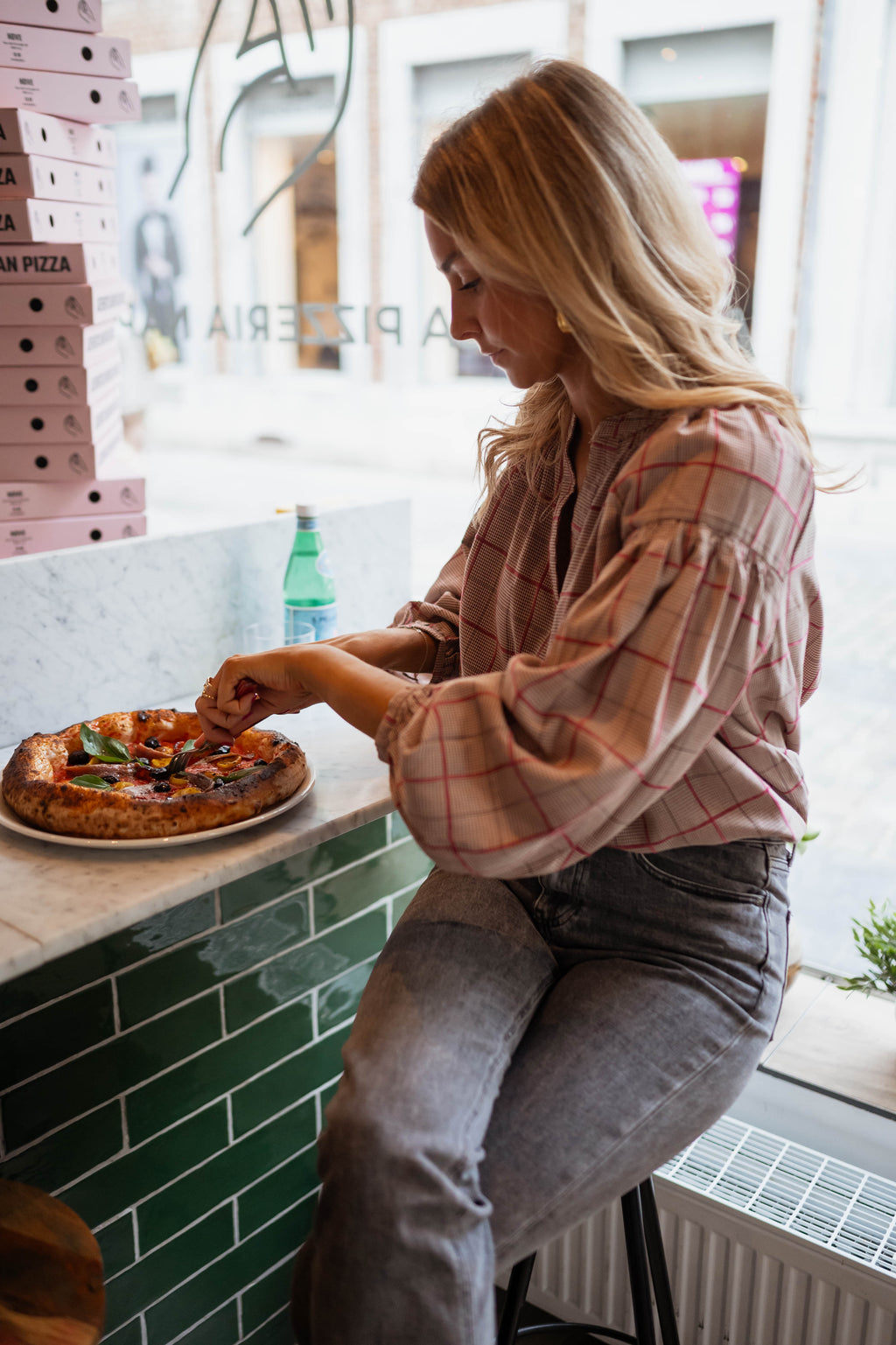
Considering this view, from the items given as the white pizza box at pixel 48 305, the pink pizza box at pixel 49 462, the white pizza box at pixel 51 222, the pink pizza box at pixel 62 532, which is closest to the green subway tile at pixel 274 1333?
the pink pizza box at pixel 62 532

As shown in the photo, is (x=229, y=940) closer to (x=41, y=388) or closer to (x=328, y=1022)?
(x=328, y=1022)

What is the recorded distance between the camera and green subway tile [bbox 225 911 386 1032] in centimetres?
Answer: 162

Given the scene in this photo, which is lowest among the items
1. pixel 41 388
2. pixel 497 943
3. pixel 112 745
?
pixel 497 943

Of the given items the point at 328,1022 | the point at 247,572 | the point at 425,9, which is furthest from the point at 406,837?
the point at 425,9

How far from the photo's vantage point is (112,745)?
4.59ft

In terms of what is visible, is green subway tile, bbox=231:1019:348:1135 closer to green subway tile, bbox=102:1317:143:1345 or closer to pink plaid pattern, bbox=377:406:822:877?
green subway tile, bbox=102:1317:143:1345

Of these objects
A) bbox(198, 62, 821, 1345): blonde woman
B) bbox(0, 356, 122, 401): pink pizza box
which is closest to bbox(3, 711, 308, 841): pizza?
bbox(198, 62, 821, 1345): blonde woman

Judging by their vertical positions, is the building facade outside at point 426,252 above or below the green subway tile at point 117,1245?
above

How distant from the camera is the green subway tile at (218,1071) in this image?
1.51 m

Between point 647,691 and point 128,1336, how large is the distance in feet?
4.10

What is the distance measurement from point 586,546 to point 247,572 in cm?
101

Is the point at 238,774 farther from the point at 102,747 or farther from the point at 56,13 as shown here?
the point at 56,13

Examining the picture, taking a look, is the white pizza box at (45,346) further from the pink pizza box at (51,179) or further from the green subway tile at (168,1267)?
the green subway tile at (168,1267)

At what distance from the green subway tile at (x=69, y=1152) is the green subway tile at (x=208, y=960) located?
0.13 metres
